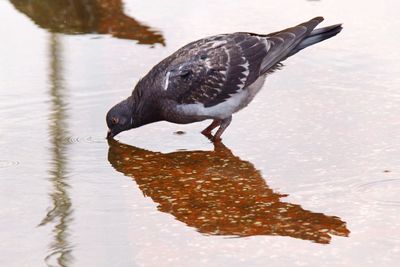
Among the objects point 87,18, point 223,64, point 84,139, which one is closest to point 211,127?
point 223,64

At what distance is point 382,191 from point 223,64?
6.80ft

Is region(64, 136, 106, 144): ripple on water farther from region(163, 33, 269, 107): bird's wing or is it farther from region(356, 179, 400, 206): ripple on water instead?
region(356, 179, 400, 206): ripple on water

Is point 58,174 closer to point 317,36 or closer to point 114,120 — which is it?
point 114,120

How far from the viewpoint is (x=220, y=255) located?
5316 mm

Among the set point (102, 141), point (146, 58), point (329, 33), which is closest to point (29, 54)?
point (146, 58)

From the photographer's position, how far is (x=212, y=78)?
7.80 m

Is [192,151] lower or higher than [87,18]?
lower

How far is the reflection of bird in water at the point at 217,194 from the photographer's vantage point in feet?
18.7

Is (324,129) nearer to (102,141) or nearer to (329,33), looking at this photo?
(329,33)

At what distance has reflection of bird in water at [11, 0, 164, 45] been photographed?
9.52 metres

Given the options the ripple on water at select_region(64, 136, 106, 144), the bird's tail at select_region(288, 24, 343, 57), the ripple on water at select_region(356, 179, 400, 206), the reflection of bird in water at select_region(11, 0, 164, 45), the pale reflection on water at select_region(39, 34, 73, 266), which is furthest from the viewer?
the reflection of bird in water at select_region(11, 0, 164, 45)

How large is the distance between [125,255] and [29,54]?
402 centimetres

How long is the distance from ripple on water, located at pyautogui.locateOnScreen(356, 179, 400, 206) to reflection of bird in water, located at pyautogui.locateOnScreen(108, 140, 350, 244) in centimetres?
38

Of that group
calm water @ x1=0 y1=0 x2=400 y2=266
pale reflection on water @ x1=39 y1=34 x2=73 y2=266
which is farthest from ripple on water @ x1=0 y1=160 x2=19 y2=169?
pale reflection on water @ x1=39 y1=34 x2=73 y2=266
